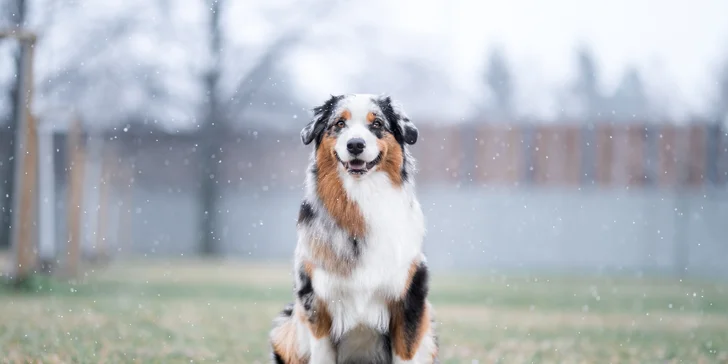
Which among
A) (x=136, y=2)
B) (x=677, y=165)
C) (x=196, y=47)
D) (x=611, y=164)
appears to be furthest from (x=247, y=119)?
(x=677, y=165)

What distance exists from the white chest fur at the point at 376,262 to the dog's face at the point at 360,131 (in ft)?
0.35

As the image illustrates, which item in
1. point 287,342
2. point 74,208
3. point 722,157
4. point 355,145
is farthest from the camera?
point 722,157

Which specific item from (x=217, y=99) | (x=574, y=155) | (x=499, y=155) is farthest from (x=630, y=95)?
(x=217, y=99)

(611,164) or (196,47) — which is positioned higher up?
(196,47)

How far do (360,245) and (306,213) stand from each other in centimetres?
31

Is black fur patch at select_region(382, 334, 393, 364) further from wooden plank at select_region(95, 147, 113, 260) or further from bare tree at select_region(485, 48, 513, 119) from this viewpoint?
bare tree at select_region(485, 48, 513, 119)

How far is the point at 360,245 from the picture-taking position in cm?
352

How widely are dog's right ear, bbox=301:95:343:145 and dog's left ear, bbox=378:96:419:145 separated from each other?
0.21 metres

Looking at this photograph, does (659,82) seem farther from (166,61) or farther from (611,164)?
(166,61)

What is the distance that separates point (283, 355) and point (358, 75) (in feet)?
49.5

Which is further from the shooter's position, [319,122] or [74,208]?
[74,208]

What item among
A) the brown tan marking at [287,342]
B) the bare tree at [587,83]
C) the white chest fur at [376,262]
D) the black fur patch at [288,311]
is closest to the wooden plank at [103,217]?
the black fur patch at [288,311]

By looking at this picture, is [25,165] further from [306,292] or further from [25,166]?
[306,292]

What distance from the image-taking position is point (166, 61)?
59.8ft
